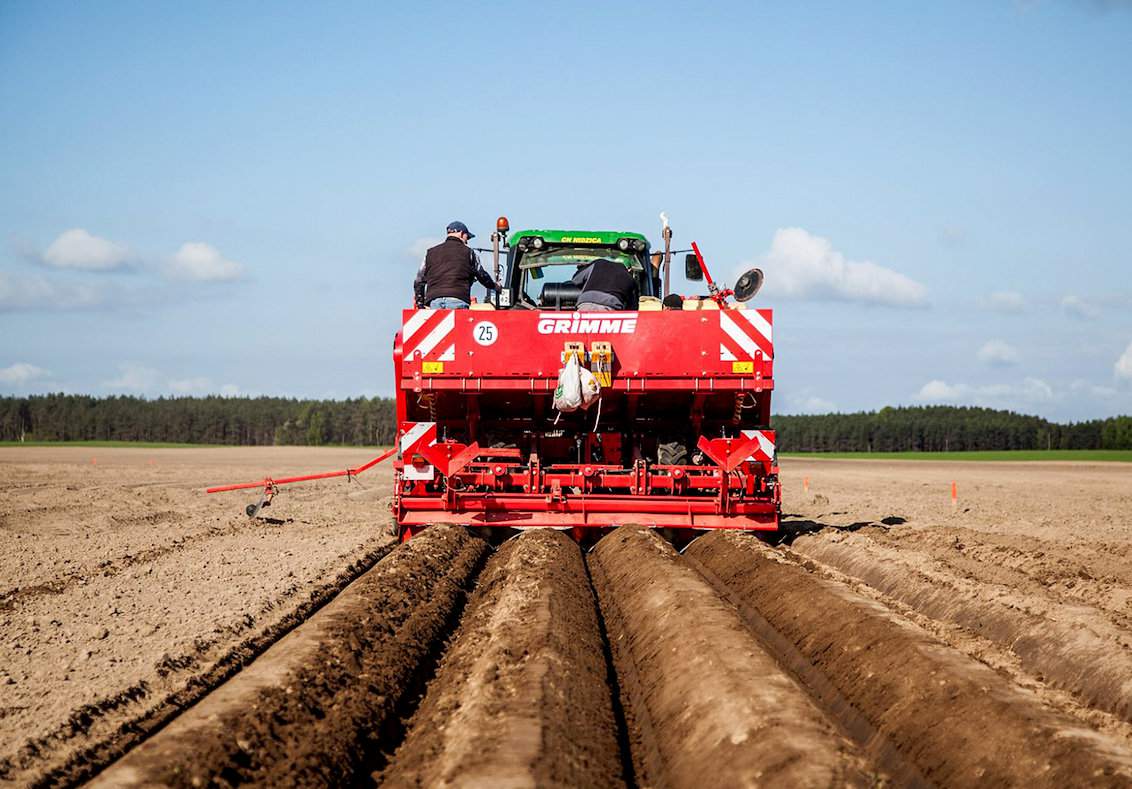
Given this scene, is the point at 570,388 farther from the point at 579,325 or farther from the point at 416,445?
the point at 416,445

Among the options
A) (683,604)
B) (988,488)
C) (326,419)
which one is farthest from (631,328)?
(326,419)

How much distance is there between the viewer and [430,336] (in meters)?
9.40

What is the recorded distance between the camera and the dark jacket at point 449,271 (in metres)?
10.0

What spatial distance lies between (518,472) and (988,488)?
18.2 metres

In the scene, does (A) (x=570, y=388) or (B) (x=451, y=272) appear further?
(B) (x=451, y=272)

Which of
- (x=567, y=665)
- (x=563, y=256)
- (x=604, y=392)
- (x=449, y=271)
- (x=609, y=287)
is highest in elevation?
(x=563, y=256)

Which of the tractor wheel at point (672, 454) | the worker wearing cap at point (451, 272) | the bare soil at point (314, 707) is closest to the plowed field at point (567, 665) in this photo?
the bare soil at point (314, 707)

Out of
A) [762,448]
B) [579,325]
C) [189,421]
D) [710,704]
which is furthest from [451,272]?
[189,421]

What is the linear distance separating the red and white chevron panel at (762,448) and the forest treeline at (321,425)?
332 ft

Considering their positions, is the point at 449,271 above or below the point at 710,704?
above

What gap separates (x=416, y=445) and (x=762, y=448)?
3.32 meters

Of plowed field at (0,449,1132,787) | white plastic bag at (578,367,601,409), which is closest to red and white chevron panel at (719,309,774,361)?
white plastic bag at (578,367,601,409)

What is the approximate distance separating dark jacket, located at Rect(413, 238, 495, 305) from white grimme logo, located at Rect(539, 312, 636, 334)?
3.67ft

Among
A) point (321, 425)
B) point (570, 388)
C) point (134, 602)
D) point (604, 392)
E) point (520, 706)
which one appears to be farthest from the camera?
point (321, 425)
